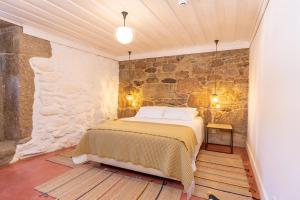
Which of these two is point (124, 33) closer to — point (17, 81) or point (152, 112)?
point (17, 81)

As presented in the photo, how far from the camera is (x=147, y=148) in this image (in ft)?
6.95

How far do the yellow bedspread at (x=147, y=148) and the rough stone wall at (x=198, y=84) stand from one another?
5.16 ft

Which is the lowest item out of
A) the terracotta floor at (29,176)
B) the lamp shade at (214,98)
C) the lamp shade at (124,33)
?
the terracotta floor at (29,176)

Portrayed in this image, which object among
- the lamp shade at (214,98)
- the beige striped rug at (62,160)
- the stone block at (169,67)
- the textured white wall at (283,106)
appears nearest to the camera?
the textured white wall at (283,106)

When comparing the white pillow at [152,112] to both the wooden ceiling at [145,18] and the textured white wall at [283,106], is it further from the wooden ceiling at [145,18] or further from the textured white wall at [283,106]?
the textured white wall at [283,106]

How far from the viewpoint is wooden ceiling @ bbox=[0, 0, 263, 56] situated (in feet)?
6.70

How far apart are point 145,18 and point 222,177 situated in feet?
7.96

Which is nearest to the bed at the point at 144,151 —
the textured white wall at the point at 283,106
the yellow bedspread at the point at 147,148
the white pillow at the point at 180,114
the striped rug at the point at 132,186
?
the yellow bedspread at the point at 147,148

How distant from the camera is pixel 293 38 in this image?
1102 millimetres

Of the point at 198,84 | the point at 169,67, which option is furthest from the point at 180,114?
the point at 169,67

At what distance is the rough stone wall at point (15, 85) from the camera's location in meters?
2.61

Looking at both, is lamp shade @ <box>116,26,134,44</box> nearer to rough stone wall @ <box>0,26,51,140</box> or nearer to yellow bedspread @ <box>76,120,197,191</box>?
yellow bedspread @ <box>76,120,197,191</box>

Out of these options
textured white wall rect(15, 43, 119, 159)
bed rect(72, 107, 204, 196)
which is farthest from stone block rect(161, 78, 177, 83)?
bed rect(72, 107, 204, 196)

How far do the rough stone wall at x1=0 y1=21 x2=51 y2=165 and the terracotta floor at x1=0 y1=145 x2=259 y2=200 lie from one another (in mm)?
302
